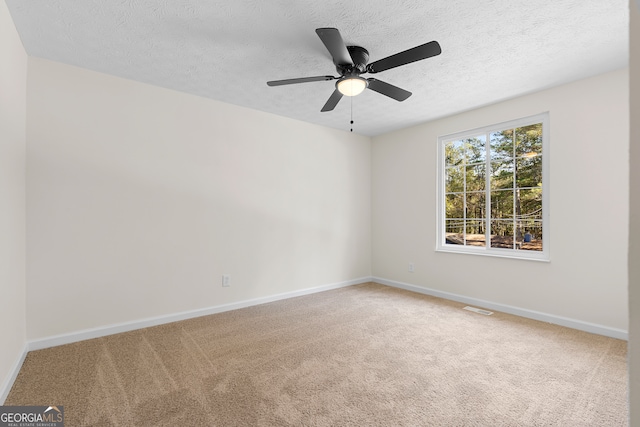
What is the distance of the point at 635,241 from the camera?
565 mm

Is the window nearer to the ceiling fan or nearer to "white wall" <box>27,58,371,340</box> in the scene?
"white wall" <box>27,58,371,340</box>

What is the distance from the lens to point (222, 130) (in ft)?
12.1

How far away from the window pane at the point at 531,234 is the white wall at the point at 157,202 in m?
2.52

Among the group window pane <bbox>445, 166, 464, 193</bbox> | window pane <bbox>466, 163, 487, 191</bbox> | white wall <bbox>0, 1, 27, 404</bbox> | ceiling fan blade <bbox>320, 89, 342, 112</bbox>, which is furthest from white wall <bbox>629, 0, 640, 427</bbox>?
window pane <bbox>445, 166, 464, 193</bbox>

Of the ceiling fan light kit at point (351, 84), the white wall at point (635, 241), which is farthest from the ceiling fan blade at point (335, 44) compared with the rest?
the white wall at point (635, 241)

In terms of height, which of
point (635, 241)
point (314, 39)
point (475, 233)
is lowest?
point (475, 233)

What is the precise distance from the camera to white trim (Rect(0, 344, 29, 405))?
76.3 inches

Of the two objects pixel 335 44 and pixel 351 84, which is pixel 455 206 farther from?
pixel 335 44

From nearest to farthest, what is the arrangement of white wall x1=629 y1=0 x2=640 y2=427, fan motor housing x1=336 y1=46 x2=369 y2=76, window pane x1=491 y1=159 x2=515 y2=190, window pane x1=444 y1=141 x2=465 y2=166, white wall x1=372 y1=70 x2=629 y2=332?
white wall x1=629 y1=0 x2=640 y2=427 < fan motor housing x1=336 y1=46 x2=369 y2=76 < white wall x1=372 y1=70 x2=629 y2=332 < window pane x1=491 y1=159 x2=515 y2=190 < window pane x1=444 y1=141 x2=465 y2=166

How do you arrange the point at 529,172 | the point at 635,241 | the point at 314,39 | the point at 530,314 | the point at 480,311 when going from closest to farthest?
the point at 635,241
the point at 314,39
the point at 530,314
the point at 529,172
the point at 480,311

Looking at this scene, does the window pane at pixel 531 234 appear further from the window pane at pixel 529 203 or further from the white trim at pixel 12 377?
the white trim at pixel 12 377

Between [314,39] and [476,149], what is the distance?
275 centimetres

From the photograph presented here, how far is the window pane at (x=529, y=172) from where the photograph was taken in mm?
3468

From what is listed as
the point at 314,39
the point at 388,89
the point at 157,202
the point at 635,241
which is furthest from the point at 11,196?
the point at 635,241
